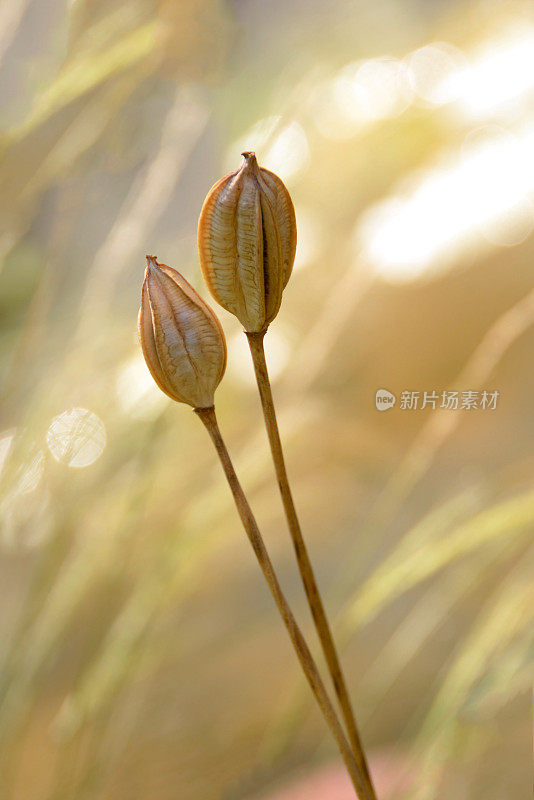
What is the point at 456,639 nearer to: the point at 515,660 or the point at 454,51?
the point at 515,660

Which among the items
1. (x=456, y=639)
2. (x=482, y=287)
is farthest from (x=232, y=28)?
(x=456, y=639)

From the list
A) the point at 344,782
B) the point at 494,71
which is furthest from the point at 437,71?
the point at 344,782

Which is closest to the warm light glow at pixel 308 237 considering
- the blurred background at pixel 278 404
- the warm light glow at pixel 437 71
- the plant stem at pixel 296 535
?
the blurred background at pixel 278 404

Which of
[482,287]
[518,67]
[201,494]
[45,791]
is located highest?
[518,67]

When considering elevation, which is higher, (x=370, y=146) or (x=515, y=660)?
(x=370, y=146)

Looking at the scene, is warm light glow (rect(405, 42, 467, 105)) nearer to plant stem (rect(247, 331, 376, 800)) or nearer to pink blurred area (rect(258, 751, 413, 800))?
plant stem (rect(247, 331, 376, 800))

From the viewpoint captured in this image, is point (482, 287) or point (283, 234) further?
point (482, 287)
